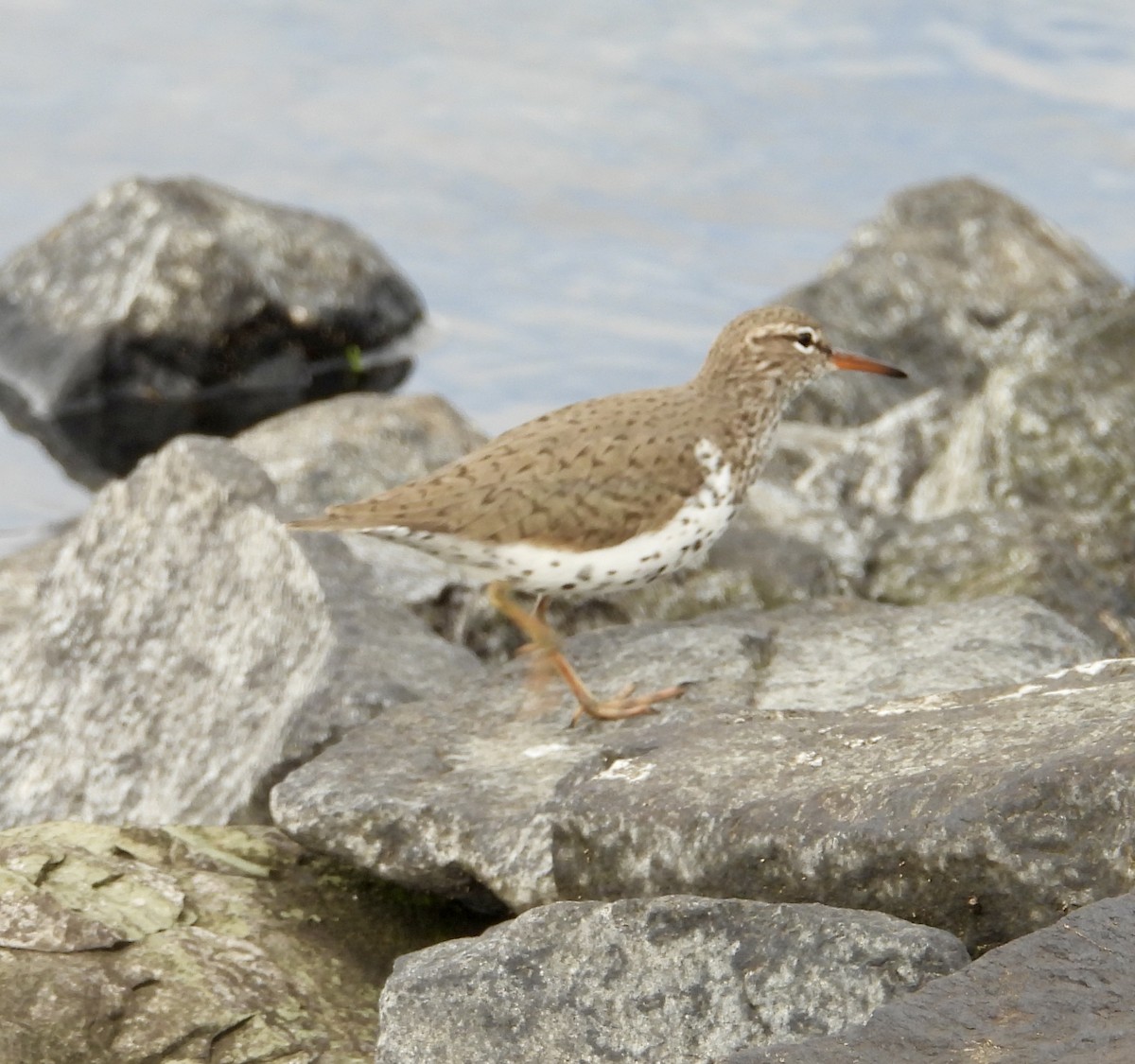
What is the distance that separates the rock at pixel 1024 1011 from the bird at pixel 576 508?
273 centimetres

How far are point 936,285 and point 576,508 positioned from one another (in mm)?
9521

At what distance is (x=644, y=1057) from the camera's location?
4363 mm

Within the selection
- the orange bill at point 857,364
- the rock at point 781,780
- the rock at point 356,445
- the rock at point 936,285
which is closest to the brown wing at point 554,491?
the rock at point 781,780

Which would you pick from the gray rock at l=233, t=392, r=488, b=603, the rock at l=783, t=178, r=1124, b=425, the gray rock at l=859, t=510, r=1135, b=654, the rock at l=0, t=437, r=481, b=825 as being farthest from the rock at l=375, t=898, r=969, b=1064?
the rock at l=783, t=178, r=1124, b=425

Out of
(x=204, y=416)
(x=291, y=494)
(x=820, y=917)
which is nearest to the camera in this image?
(x=820, y=917)

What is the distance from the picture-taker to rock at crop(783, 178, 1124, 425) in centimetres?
1489


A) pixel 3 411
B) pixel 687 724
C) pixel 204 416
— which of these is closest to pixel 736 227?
pixel 204 416

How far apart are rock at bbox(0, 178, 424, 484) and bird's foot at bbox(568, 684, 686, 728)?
28.8 ft

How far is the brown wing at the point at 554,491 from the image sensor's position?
6.87 m

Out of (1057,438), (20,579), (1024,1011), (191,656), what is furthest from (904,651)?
(20,579)

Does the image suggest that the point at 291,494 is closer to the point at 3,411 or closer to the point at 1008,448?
the point at 1008,448

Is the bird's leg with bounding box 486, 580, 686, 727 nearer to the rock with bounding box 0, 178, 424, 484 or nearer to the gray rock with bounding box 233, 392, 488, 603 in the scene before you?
the gray rock with bounding box 233, 392, 488, 603

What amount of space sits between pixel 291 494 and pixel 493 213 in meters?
9.28

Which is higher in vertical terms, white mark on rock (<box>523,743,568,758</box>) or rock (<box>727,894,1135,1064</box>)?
A: rock (<box>727,894,1135,1064</box>)
